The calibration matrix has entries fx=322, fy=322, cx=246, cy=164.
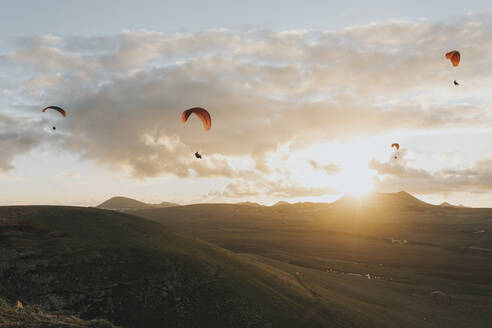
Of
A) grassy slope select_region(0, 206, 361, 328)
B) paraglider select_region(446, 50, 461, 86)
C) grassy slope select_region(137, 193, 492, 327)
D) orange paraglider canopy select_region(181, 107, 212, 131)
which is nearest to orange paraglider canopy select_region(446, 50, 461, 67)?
paraglider select_region(446, 50, 461, 86)

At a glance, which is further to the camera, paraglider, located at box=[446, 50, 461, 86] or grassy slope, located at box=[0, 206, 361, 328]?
paraglider, located at box=[446, 50, 461, 86]

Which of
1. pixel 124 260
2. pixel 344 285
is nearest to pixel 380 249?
pixel 344 285

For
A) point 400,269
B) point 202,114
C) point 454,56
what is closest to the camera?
point 202,114

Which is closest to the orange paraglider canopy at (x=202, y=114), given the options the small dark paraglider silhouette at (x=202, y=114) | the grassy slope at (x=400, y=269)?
the small dark paraglider silhouette at (x=202, y=114)

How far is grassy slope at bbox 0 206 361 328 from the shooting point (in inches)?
954

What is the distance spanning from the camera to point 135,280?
1079 inches

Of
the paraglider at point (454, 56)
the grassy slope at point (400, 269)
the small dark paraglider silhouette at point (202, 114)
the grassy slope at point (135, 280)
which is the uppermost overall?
the paraglider at point (454, 56)

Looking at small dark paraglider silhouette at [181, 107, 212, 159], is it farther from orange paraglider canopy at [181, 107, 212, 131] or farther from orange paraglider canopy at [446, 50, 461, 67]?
orange paraglider canopy at [446, 50, 461, 67]

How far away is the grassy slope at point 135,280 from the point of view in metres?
24.2

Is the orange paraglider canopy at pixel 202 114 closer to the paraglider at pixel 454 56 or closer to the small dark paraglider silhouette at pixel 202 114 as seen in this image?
the small dark paraglider silhouette at pixel 202 114

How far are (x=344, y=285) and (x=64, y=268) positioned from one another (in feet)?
121

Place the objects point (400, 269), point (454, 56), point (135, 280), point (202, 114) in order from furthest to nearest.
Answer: point (400, 269), point (454, 56), point (202, 114), point (135, 280)

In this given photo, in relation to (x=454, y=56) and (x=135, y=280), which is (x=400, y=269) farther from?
(x=135, y=280)

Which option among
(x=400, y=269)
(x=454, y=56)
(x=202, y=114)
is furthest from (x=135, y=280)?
(x=400, y=269)
